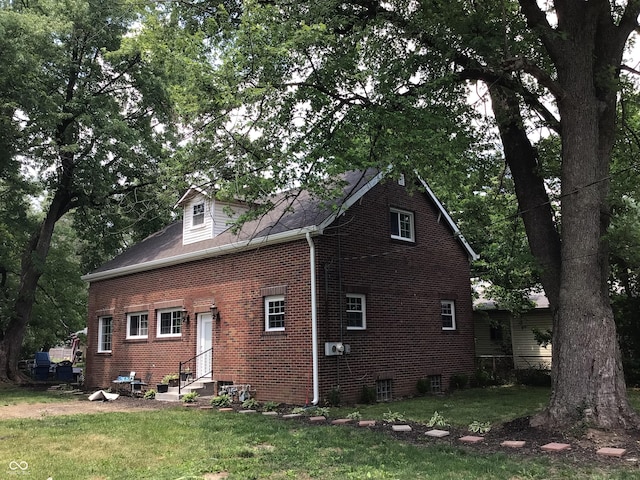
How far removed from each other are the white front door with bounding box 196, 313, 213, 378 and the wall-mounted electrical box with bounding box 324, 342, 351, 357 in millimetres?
4545

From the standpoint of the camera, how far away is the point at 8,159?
20078mm

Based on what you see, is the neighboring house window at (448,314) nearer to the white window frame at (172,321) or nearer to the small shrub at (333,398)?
the small shrub at (333,398)

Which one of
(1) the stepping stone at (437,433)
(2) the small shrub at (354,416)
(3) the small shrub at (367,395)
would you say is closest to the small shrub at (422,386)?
(3) the small shrub at (367,395)

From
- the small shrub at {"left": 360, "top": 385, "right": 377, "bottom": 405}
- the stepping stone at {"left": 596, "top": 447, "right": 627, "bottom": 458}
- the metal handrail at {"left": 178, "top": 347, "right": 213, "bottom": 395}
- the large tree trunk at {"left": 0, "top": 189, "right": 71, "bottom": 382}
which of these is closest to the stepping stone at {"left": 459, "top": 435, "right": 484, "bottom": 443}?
the stepping stone at {"left": 596, "top": 447, "right": 627, "bottom": 458}

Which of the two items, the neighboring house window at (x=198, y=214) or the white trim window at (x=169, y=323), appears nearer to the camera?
Answer: the white trim window at (x=169, y=323)

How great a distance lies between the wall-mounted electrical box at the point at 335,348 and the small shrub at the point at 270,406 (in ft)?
5.85

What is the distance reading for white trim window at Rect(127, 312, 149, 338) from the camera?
18531 mm

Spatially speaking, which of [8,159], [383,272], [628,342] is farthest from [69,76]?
[628,342]

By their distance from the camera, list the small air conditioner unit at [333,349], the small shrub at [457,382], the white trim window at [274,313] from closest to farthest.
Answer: the small air conditioner unit at [333,349] < the white trim window at [274,313] < the small shrub at [457,382]

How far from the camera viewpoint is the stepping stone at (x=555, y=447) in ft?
24.6

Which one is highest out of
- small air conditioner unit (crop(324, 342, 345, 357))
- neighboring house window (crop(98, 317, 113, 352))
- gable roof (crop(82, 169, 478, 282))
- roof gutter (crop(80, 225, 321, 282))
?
gable roof (crop(82, 169, 478, 282))

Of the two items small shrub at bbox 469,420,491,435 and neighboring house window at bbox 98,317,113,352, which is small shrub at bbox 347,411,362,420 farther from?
neighboring house window at bbox 98,317,113,352

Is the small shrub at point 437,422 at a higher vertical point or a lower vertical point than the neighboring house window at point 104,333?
lower

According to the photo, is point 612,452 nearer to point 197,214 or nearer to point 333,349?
point 333,349
